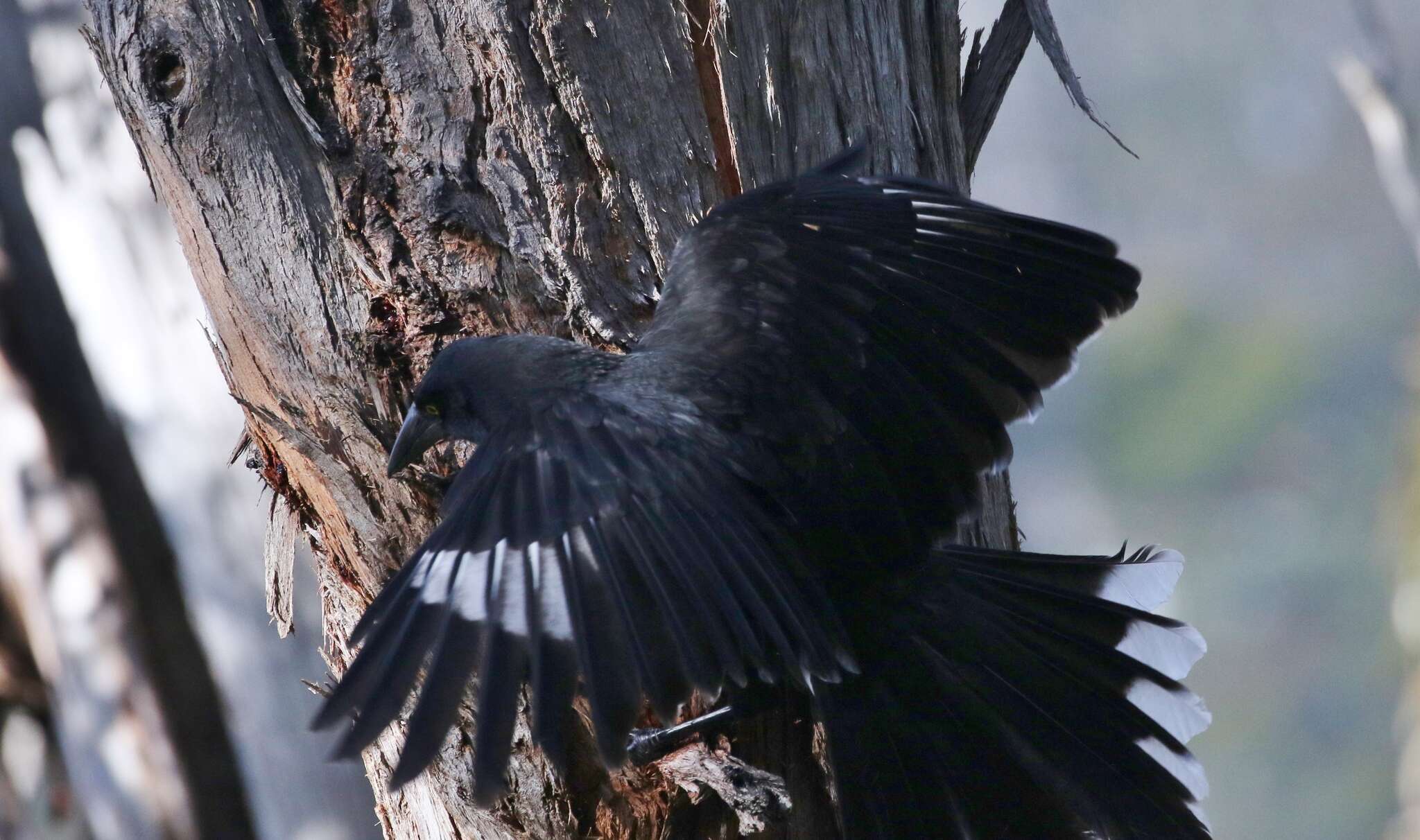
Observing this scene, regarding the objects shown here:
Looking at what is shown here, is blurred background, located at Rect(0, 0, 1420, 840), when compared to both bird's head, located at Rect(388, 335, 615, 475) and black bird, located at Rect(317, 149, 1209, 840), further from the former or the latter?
bird's head, located at Rect(388, 335, 615, 475)

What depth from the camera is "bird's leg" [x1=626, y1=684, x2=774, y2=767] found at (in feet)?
7.87

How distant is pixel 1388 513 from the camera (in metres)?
11.2

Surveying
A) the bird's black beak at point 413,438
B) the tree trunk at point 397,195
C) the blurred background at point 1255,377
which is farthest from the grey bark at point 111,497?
the blurred background at point 1255,377

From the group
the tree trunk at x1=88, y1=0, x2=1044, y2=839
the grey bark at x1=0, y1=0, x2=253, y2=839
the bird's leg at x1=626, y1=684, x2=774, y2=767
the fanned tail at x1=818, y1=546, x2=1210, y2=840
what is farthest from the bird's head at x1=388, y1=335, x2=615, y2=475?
the grey bark at x1=0, y1=0, x2=253, y2=839

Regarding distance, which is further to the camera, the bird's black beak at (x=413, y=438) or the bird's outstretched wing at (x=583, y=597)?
the bird's black beak at (x=413, y=438)

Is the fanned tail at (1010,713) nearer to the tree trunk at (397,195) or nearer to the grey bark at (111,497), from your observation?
the tree trunk at (397,195)

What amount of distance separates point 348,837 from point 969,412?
3.49 m

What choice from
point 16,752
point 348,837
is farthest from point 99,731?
point 348,837

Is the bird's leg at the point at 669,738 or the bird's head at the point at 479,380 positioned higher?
the bird's head at the point at 479,380

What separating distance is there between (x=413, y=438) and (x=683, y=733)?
2.75 ft

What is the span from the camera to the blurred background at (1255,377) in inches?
438

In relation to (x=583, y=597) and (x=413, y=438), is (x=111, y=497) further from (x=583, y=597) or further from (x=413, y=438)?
(x=583, y=597)

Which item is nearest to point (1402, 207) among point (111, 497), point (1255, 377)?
point (1255, 377)

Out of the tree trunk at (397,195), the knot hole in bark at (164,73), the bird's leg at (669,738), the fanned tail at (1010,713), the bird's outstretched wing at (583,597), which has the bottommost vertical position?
the fanned tail at (1010,713)
